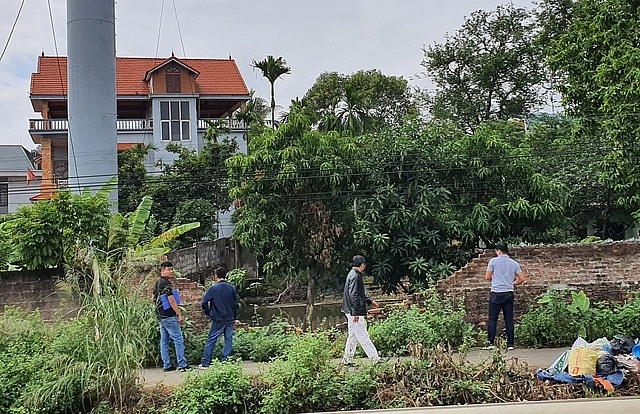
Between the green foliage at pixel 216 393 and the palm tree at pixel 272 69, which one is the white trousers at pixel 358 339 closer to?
the green foliage at pixel 216 393

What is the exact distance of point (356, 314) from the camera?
9.15m

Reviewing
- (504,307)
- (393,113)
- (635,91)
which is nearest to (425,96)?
(393,113)

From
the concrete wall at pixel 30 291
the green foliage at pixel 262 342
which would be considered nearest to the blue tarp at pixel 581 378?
the green foliage at pixel 262 342

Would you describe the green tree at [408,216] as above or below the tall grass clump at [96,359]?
above

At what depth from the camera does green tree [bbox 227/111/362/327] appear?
15.9 meters

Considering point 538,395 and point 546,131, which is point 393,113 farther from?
point 538,395

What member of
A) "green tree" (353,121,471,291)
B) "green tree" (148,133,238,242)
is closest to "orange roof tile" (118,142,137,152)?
"green tree" (148,133,238,242)

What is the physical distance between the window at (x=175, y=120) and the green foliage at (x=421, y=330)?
24123 millimetres

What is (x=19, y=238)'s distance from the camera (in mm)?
11039

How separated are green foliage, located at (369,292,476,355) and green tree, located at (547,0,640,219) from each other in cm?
751

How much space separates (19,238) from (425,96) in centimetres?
2503

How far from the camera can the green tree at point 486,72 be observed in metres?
30.0

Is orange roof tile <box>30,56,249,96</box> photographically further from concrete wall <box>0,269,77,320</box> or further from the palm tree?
concrete wall <box>0,269,77,320</box>

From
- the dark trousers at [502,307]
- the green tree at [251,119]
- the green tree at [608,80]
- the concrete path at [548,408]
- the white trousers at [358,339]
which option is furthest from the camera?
the green tree at [251,119]
